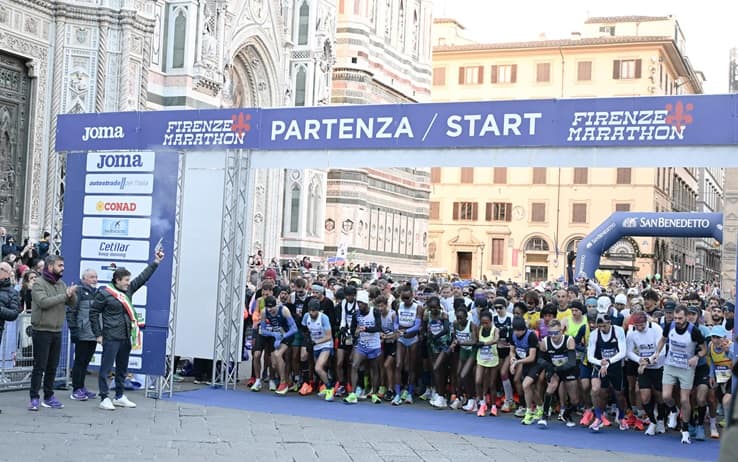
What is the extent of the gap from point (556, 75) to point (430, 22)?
15137mm

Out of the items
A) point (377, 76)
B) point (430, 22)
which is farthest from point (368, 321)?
point (430, 22)

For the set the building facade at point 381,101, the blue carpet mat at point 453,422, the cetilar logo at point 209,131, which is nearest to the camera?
the blue carpet mat at point 453,422

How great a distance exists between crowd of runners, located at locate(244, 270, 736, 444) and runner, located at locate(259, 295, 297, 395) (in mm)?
18

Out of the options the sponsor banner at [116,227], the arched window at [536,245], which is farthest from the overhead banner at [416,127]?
the arched window at [536,245]

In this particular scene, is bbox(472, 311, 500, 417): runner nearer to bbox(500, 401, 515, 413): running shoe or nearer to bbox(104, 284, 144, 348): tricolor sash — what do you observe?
bbox(500, 401, 515, 413): running shoe

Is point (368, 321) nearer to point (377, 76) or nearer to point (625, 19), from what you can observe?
point (377, 76)

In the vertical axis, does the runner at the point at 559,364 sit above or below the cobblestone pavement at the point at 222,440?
above

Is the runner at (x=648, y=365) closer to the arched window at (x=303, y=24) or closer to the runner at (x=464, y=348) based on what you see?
the runner at (x=464, y=348)

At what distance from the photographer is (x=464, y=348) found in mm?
13711

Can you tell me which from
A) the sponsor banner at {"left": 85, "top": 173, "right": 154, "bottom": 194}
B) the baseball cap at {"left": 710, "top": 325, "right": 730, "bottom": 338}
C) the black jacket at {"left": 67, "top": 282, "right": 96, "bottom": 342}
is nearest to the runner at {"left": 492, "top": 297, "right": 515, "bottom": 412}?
the baseball cap at {"left": 710, "top": 325, "right": 730, "bottom": 338}

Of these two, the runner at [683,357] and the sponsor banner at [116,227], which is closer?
the runner at [683,357]

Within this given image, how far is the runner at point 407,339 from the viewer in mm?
14094

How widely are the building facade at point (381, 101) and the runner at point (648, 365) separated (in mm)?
28369

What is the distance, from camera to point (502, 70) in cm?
6450
